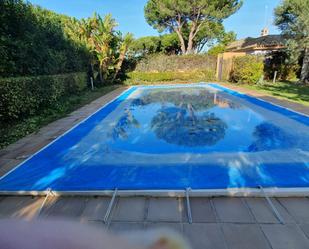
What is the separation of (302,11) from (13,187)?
58.7 feet

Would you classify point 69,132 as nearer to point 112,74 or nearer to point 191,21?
point 112,74

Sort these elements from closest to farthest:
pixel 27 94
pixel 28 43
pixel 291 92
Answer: pixel 27 94 → pixel 28 43 → pixel 291 92

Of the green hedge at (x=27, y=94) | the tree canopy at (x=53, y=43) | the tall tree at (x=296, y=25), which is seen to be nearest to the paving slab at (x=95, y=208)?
the green hedge at (x=27, y=94)

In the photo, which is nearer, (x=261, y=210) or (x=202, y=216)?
(x=202, y=216)

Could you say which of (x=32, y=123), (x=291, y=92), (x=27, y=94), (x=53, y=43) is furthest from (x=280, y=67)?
(x=32, y=123)

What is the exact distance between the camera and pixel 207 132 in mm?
7812

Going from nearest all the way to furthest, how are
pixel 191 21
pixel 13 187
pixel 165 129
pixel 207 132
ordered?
1. pixel 13 187
2. pixel 207 132
3. pixel 165 129
4. pixel 191 21

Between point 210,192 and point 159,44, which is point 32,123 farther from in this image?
point 159,44

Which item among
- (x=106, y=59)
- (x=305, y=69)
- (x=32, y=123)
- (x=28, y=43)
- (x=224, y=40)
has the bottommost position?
(x=32, y=123)

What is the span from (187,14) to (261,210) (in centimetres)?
2902

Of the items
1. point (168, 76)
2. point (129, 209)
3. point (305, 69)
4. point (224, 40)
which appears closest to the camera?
point (129, 209)

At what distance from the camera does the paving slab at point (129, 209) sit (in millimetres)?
3066

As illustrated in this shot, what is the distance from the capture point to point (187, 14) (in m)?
28.2

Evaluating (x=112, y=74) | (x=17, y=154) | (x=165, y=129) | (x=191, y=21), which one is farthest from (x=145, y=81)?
(x=17, y=154)
